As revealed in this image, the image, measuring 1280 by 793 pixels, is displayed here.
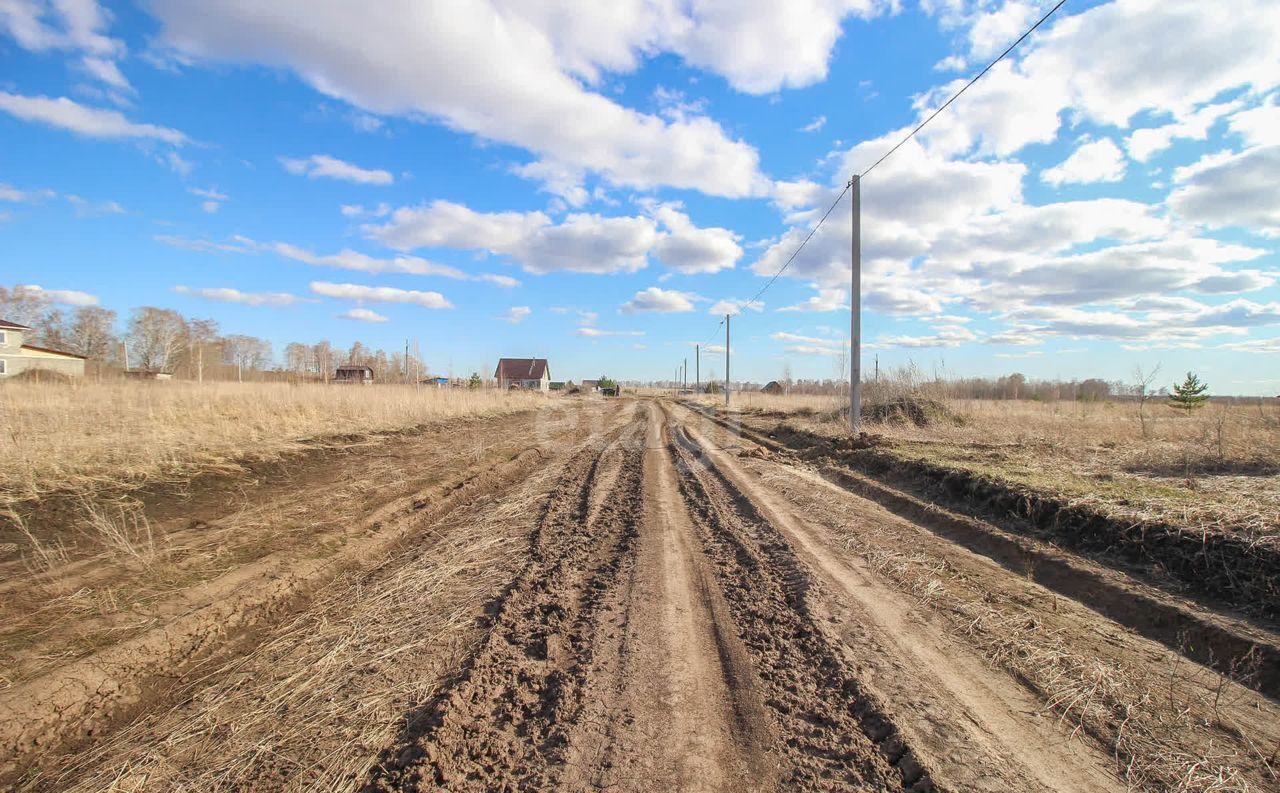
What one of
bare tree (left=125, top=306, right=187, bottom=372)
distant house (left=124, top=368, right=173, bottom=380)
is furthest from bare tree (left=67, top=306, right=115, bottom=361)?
distant house (left=124, top=368, right=173, bottom=380)

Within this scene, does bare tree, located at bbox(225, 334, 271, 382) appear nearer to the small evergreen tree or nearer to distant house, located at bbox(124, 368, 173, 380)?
distant house, located at bbox(124, 368, 173, 380)

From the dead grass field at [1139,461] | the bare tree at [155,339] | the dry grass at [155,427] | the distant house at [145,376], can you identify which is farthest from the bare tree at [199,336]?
the dead grass field at [1139,461]

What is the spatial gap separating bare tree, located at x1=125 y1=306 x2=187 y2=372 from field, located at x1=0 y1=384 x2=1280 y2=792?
180ft

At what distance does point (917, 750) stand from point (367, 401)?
21.3m

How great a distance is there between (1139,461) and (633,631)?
1059cm

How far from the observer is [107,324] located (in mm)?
52375

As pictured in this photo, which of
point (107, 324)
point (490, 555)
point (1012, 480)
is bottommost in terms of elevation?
point (490, 555)

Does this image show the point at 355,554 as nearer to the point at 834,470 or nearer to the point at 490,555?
the point at 490,555

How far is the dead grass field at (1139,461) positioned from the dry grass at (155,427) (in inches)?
510

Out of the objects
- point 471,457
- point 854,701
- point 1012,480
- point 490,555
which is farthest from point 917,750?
point 471,457

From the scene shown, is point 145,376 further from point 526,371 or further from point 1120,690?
point 526,371

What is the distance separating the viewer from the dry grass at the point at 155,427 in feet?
25.3

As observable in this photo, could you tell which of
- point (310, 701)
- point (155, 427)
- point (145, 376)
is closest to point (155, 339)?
point (145, 376)

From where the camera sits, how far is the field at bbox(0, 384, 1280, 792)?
2.47 meters
